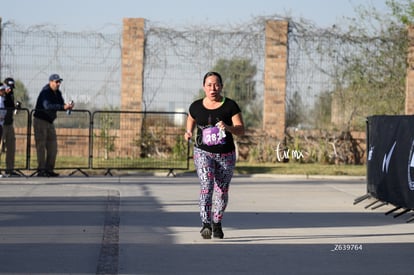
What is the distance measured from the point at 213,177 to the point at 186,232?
829 millimetres

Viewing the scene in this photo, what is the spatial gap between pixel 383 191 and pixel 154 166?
856 cm

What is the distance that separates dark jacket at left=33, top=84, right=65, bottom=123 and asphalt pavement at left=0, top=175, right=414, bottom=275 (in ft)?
6.78

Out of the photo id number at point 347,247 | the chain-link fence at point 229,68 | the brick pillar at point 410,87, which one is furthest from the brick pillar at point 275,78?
the photo id number at point 347,247

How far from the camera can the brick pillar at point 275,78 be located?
23.6 meters

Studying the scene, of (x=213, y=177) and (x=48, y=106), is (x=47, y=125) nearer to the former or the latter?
(x=48, y=106)

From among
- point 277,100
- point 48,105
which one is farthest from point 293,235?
point 277,100

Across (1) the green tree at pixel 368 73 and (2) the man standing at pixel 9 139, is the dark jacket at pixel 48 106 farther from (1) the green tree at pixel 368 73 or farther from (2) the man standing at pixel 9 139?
(1) the green tree at pixel 368 73

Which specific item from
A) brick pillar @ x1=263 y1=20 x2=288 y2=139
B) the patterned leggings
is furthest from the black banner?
brick pillar @ x1=263 y1=20 x2=288 y2=139

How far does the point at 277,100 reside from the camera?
23.7 meters

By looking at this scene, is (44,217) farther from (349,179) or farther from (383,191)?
(349,179)

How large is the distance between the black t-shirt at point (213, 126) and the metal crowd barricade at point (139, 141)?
9349 mm

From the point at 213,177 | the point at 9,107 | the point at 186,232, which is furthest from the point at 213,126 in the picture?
the point at 9,107

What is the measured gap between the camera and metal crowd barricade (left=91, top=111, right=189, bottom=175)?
20.4 meters

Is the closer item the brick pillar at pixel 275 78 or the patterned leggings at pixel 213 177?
the patterned leggings at pixel 213 177
